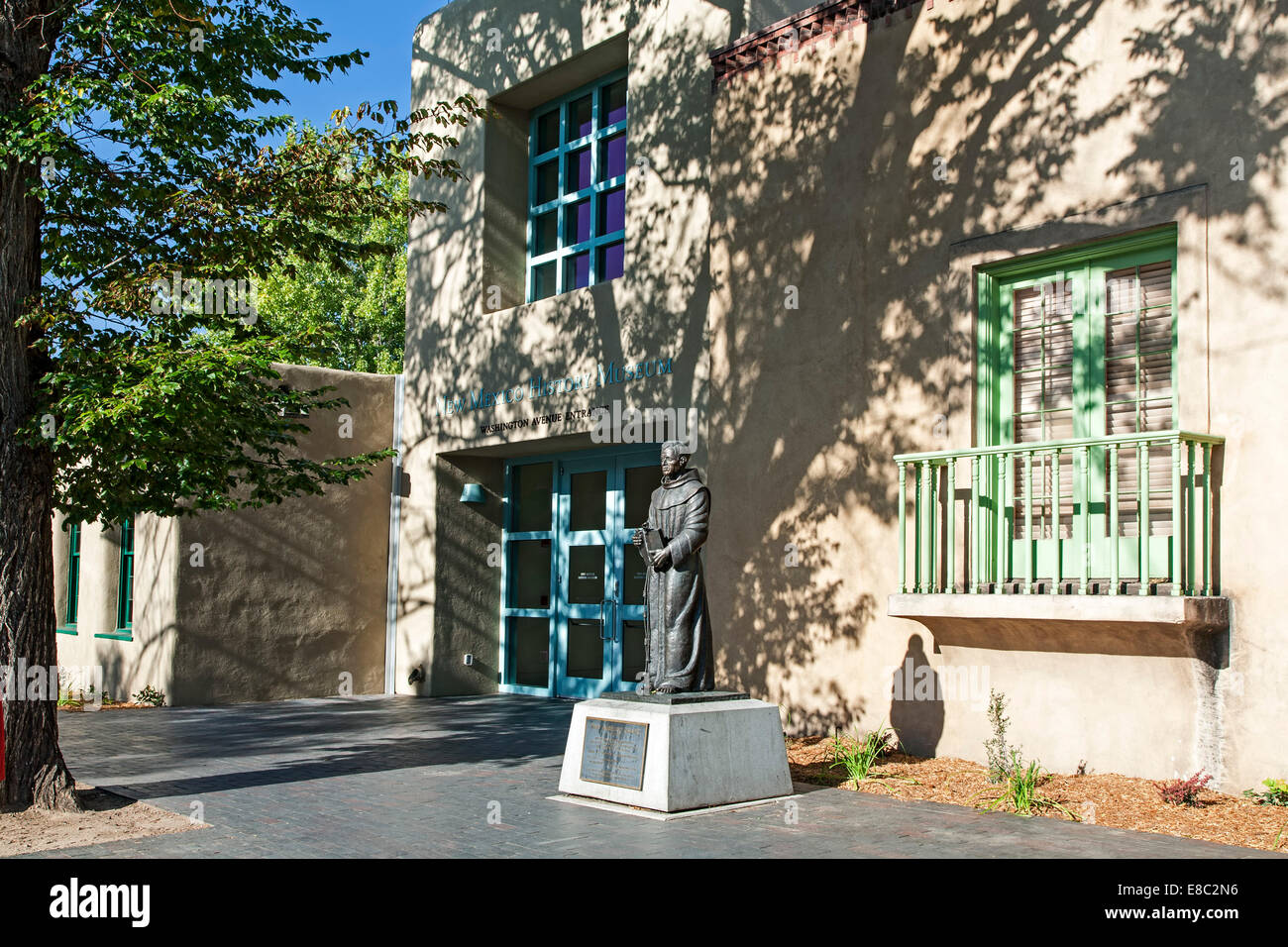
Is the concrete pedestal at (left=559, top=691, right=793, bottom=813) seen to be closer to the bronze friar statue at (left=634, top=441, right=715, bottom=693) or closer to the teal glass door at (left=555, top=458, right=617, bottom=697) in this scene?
the bronze friar statue at (left=634, top=441, right=715, bottom=693)

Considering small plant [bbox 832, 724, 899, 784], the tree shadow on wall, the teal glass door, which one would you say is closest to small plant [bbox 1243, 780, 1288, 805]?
small plant [bbox 832, 724, 899, 784]

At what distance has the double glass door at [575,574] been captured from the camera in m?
14.2

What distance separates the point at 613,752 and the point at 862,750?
2623mm

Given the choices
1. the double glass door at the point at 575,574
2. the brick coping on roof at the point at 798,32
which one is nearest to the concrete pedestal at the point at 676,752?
the double glass door at the point at 575,574

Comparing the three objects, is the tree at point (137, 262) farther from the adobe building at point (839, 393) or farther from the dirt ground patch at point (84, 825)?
the adobe building at point (839, 393)

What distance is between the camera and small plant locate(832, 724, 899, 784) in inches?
365

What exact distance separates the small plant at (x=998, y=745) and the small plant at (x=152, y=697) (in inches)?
388

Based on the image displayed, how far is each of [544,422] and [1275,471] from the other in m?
8.17

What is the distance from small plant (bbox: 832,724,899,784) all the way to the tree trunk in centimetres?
542

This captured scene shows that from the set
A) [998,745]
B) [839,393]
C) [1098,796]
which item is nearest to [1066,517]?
[998,745]

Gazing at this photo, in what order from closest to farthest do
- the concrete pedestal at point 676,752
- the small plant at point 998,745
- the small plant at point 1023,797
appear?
the concrete pedestal at point 676,752 → the small plant at point 1023,797 → the small plant at point 998,745
